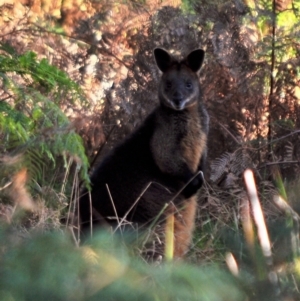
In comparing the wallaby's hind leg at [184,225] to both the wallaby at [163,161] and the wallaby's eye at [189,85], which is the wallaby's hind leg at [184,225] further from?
the wallaby's eye at [189,85]

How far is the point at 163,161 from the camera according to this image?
6.25 metres

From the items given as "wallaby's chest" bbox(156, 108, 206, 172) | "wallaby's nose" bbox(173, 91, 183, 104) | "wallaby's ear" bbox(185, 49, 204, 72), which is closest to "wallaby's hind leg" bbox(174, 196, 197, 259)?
"wallaby's chest" bbox(156, 108, 206, 172)

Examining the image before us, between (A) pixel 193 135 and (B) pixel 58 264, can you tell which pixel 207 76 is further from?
(B) pixel 58 264

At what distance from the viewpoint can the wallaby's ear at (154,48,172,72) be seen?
668cm

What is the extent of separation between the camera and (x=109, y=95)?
7.71 m

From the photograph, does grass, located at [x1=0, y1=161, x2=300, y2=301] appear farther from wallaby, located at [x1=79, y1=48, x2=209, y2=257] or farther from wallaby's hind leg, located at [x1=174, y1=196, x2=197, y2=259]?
wallaby, located at [x1=79, y1=48, x2=209, y2=257]

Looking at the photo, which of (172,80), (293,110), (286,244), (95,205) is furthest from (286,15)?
(286,244)

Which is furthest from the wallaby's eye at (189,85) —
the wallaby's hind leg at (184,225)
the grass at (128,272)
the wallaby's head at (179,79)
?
the grass at (128,272)

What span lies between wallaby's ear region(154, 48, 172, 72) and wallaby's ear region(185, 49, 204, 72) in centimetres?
18

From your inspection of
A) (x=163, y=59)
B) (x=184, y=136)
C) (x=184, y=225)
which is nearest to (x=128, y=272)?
(x=184, y=225)

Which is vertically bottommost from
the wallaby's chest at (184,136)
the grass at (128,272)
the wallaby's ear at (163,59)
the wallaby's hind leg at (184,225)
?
the wallaby's hind leg at (184,225)

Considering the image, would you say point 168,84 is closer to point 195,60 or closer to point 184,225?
point 195,60

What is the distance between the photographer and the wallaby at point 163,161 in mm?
5805

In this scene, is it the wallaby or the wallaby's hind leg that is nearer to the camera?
the wallaby's hind leg
